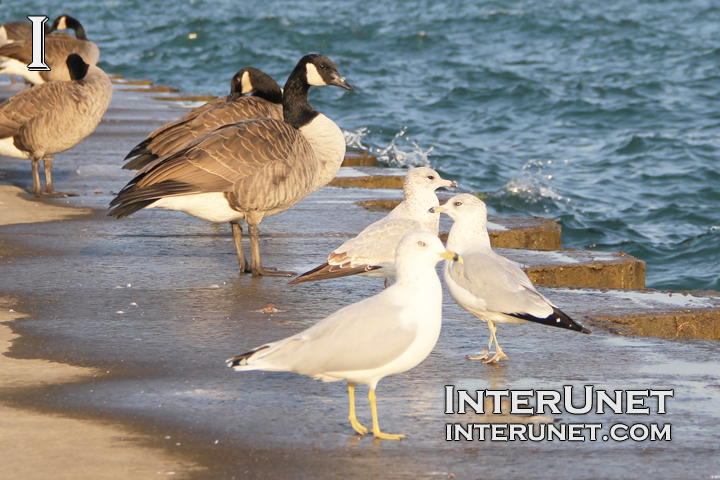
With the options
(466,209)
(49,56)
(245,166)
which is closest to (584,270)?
(466,209)

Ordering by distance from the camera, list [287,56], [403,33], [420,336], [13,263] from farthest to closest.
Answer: [403,33]
[287,56]
[13,263]
[420,336]

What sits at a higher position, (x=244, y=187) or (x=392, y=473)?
(x=244, y=187)

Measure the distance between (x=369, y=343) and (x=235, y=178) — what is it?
3.43 metres

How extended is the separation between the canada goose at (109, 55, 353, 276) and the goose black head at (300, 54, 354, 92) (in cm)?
134

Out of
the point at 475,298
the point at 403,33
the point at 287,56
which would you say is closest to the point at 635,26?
the point at 403,33

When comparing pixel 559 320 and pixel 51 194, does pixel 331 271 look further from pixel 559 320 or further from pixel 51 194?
pixel 51 194

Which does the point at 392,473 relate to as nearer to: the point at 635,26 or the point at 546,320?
the point at 546,320

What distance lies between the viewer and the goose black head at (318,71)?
29.5 feet

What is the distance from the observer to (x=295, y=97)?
8.70m

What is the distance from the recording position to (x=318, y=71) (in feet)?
29.8

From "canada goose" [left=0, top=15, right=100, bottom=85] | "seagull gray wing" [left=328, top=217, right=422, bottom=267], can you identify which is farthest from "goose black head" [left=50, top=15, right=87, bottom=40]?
"seagull gray wing" [left=328, top=217, right=422, bottom=267]

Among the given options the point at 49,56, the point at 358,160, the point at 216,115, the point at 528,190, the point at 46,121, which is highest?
the point at 49,56

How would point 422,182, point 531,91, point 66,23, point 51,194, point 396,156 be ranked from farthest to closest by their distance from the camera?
point 531,91 < point 66,23 < point 396,156 < point 51,194 < point 422,182

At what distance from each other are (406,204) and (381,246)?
0.81 m
